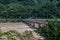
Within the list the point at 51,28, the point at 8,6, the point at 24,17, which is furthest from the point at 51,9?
the point at 51,28

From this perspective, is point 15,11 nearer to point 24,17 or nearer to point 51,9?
point 24,17

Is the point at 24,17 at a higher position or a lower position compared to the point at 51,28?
lower

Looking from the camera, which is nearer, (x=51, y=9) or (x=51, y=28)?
(x=51, y=28)

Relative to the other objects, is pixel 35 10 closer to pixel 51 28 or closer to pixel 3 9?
pixel 3 9

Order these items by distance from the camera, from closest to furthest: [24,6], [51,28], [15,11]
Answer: [51,28]
[15,11]
[24,6]

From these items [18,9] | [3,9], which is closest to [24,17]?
[18,9]

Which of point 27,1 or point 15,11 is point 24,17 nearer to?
point 15,11

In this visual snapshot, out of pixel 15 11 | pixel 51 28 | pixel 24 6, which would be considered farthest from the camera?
pixel 24 6

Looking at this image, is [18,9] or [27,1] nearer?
[18,9]

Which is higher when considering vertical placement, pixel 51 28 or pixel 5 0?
pixel 51 28
